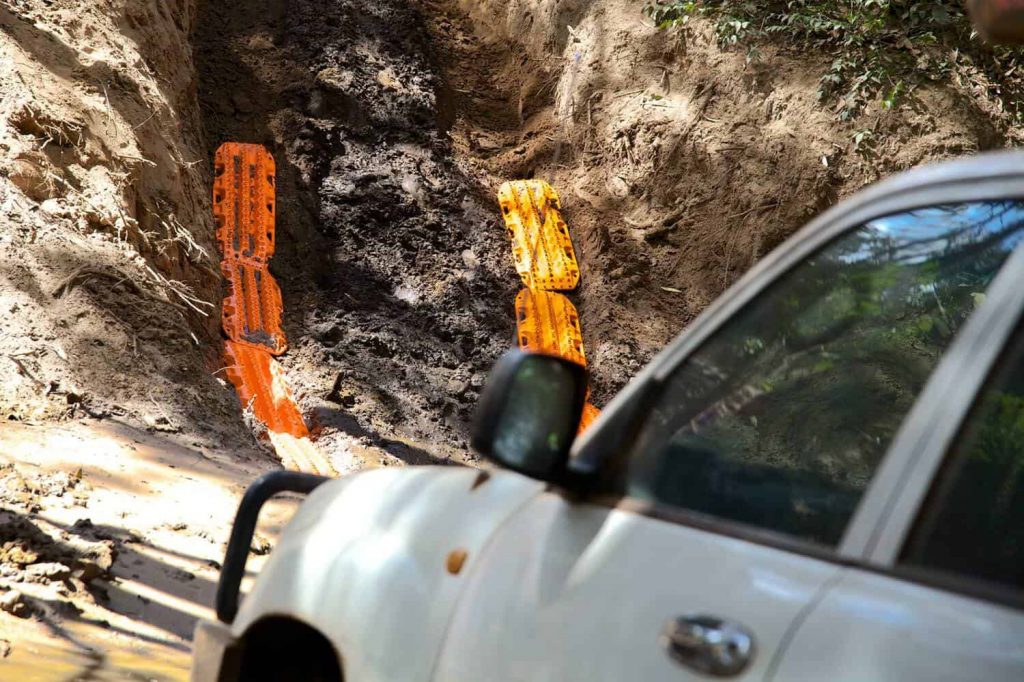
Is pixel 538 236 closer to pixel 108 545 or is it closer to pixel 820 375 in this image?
pixel 108 545

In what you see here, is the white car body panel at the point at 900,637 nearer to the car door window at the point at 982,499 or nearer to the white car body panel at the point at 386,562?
the car door window at the point at 982,499

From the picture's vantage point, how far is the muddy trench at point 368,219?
959 centimetres

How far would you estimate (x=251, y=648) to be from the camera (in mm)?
1928

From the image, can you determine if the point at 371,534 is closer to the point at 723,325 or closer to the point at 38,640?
the point at 723,325

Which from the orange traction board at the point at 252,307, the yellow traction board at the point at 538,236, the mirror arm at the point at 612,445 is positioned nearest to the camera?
the mirror arm at the point at 612,445

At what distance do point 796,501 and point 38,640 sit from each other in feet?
10.6

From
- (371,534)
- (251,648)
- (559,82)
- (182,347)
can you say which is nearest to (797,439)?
(371,534)

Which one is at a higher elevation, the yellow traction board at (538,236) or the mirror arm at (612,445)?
the yellow traction board at (538,236)

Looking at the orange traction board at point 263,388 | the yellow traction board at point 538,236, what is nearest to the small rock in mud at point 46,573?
the orange traction board at point 263,388

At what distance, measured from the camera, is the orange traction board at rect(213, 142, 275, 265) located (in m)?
10.3

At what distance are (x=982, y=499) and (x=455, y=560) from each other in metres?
0.78

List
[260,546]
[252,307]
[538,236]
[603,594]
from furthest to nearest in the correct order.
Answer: [538,236]
[252,307]
[260,546]
[603,594]

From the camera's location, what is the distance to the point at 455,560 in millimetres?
1631

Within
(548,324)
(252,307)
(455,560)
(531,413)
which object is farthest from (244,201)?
(531,413)
